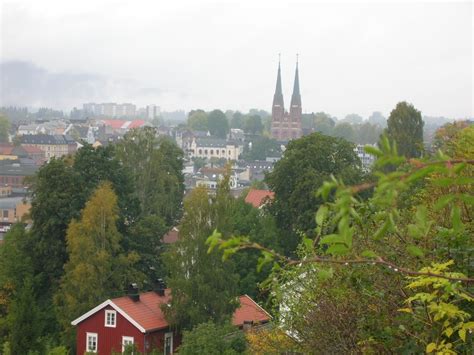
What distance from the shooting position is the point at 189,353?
21.4 meters

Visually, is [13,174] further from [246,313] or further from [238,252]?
[238,252]

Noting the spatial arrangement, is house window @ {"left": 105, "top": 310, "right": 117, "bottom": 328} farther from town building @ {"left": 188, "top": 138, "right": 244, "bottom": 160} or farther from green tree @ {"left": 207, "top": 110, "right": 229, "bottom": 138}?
green tree @ {"left": 207, "top": 110, "right": 229, "bottom": 138}

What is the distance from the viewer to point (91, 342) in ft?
88.2

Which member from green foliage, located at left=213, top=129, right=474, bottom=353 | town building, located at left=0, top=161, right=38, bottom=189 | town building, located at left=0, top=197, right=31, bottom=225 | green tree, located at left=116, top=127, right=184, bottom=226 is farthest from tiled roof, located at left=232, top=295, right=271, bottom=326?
town building, located at left=0, top=161, right=38, bottom=189

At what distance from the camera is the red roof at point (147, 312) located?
26.1m

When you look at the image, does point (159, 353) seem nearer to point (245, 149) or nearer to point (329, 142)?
point (329, 142)

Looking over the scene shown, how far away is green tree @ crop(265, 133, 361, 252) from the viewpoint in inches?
1352

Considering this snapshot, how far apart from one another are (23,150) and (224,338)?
119 m

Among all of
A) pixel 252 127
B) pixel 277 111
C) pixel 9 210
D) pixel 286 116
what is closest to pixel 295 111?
pixel 286 116

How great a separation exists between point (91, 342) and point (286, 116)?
15481 centimetres

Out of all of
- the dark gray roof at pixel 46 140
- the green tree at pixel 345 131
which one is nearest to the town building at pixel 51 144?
the dark gray roof at pixel 46 140

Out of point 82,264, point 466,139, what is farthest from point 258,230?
point 466,139

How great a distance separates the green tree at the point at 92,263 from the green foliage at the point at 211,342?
6901 millimetres

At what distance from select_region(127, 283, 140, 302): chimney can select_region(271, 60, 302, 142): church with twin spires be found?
149 meters
